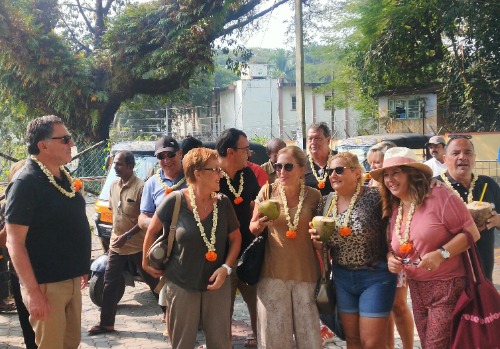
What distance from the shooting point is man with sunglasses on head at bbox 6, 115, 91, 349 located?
12.7 ft

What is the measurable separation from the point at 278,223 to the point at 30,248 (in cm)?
176

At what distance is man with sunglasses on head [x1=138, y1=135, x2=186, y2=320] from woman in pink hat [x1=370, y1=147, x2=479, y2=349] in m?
2.18

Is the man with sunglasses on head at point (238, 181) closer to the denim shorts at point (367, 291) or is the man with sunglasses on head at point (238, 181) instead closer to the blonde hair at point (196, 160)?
the blonde hair at point (196, 160)

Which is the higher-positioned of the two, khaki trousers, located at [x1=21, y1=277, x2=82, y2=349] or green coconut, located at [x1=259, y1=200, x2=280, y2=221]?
green coconut, located at [x1=259, y1=200, x2=280, y2=221]

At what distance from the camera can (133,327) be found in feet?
22.1

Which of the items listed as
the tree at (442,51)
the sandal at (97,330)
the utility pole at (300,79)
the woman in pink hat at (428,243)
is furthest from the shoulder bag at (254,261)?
the tree at (442,51)

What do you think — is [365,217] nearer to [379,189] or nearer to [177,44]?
[379,189]

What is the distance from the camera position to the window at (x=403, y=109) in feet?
115

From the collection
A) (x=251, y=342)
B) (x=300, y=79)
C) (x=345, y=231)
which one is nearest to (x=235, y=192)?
(x=345, y=231)

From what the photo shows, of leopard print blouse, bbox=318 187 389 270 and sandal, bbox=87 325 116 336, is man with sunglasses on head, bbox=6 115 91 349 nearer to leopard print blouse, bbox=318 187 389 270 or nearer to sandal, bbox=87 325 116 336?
leopard print blouse, bbox=318 187 389 270

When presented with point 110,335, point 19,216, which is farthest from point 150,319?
point 19,216

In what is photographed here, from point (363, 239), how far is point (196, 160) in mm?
1343

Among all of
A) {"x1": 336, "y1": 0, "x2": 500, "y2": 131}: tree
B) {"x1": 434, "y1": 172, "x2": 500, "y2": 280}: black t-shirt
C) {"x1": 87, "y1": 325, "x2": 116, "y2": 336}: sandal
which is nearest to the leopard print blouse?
{"x1": 434, "y1": 172, "x2": 500, "y2": 280}: black t-shirt

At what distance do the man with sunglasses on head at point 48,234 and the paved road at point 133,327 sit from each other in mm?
2030
